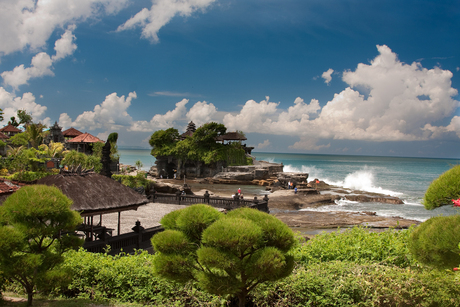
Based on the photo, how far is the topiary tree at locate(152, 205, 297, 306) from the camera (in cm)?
412

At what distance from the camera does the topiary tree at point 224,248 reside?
4.12 metres

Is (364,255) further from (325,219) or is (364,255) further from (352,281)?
(325,219)

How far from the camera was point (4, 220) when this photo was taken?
204 inches

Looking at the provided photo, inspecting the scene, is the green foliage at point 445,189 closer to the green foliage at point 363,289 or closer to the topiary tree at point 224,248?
the green foliage at point 363,289

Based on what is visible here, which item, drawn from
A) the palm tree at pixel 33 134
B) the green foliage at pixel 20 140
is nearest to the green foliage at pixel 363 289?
the palm tree at pixel 33 134

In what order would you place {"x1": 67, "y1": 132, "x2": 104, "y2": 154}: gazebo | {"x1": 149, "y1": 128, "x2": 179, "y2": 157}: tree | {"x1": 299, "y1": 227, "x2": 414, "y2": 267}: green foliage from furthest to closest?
1. {"x1": 149, "y1": 128, "x2": 179, "y2": 157}: tree
2. {"x1": 67, "y1": 132, "x2": 104, "y2": 154}: gazebo
3. {"x1": 299, "y1": 227, "x2": 414, "y2": 267}: green foliage

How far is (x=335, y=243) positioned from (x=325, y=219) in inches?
642

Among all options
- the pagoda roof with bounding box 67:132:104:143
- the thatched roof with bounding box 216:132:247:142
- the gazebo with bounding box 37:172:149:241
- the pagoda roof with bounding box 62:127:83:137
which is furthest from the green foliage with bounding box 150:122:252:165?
the gazebo with bounding box 37:172:149:241

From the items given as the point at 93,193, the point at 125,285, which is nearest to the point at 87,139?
the point at 93,193

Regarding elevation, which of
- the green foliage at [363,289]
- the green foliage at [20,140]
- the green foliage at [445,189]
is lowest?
the green foliage at [363,289]

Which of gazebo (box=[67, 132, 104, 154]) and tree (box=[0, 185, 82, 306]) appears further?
gazebo (box=[67, 132, 104, 154])

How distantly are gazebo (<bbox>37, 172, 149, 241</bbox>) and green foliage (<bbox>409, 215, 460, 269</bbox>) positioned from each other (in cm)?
798

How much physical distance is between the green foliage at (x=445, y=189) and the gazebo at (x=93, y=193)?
26.9 ft

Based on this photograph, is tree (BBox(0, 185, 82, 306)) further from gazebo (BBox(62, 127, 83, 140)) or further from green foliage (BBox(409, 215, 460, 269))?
gazebo (BBox(62, 127, 83, 140))
